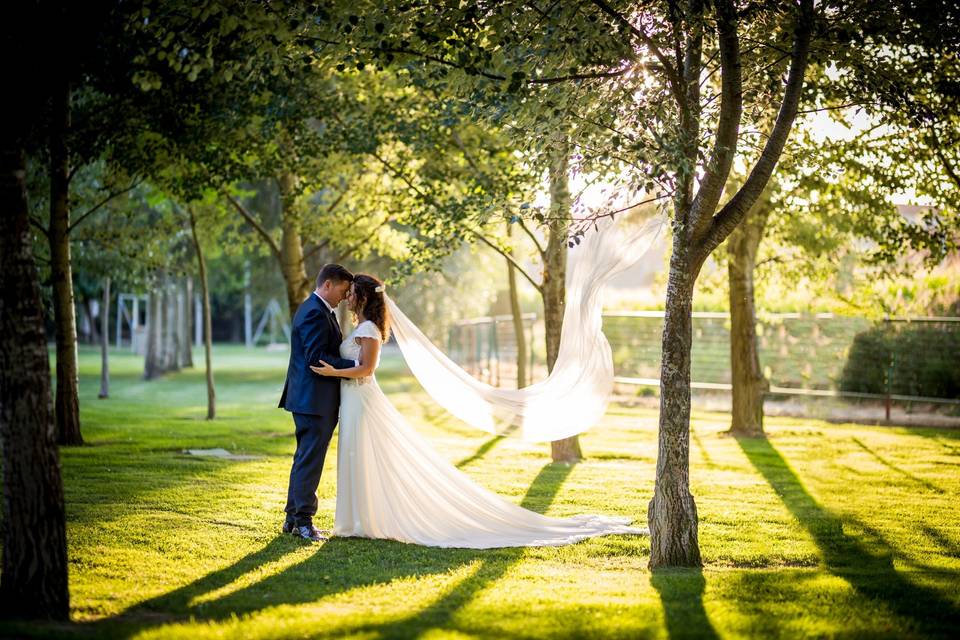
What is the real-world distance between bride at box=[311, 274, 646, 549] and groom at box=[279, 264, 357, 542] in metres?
0.13

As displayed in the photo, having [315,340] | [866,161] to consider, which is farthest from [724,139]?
[866,161]

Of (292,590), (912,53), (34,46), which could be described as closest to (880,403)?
(912,53)

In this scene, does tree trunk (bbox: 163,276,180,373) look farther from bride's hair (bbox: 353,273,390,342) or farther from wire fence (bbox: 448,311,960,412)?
bride's hair (bbox: 353,273,390,342)

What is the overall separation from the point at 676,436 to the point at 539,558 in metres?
1.56

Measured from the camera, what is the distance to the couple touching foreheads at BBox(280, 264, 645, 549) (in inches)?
341

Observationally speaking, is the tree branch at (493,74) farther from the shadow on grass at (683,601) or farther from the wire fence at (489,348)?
the wire fence at (489,348)

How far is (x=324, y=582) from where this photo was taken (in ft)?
23.1

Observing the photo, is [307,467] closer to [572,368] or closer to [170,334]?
[572,368]

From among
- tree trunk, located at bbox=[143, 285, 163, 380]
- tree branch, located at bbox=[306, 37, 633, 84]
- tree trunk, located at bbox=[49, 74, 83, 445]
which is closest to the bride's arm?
tree branch, located at bbox=[306, 37, 633, 84]

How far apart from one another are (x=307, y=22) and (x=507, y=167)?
19.7ft

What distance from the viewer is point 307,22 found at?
313 inches

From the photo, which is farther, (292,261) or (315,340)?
(292,261)

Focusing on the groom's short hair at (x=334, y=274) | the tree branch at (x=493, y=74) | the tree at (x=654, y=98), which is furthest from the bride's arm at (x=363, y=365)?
the tree branch at (x=493, y=74)

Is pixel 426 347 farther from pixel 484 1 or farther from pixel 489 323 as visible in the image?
pixel 489 323
